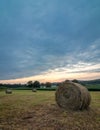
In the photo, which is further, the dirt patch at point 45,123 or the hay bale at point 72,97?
the hay bale at point 72,97

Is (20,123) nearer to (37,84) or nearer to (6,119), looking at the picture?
(6,119)

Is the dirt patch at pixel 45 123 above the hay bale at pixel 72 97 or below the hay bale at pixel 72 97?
below

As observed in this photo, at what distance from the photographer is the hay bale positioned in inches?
381

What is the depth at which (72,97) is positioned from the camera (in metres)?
10.1

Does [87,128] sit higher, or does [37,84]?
[37,84]

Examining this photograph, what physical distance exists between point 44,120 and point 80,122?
131cm

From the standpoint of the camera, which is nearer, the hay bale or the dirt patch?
the dirt patch

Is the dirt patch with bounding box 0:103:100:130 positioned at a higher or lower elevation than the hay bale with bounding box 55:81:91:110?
lower

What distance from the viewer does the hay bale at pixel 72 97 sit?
9.68 metres

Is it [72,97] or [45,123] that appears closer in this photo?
[45,123]

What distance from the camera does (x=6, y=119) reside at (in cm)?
747

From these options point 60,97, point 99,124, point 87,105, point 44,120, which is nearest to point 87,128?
point 99,124

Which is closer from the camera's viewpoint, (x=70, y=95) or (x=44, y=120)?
(x=44, y=120)

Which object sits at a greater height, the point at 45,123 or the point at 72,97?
the point at 72,97
